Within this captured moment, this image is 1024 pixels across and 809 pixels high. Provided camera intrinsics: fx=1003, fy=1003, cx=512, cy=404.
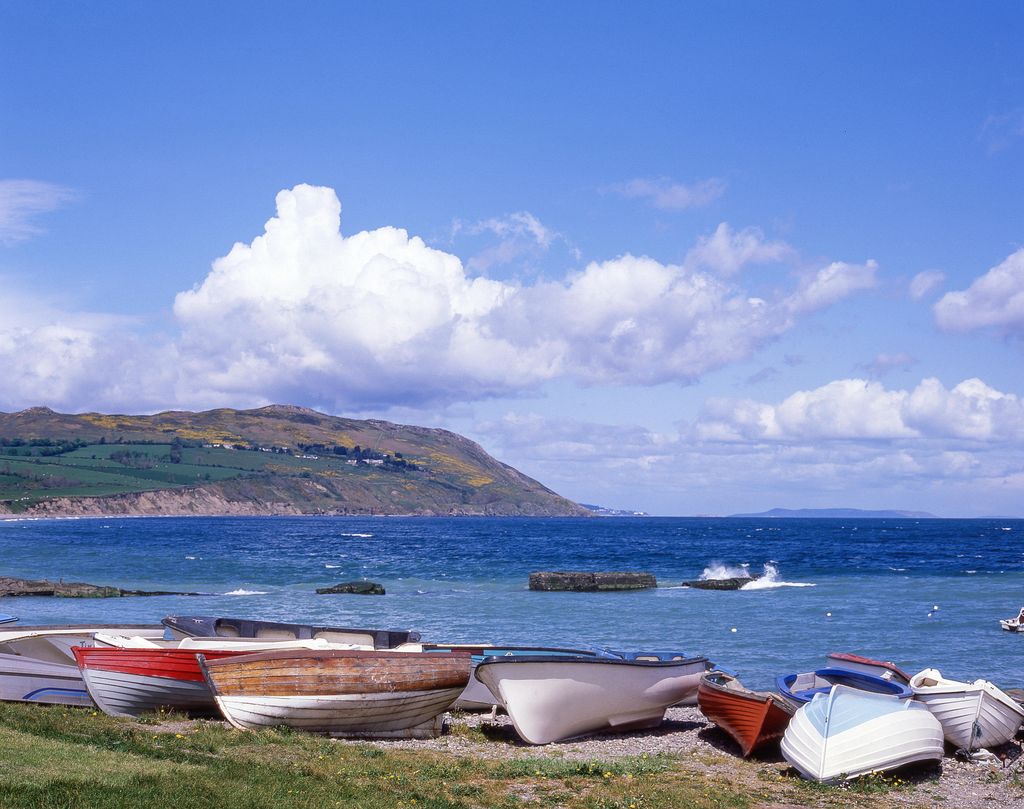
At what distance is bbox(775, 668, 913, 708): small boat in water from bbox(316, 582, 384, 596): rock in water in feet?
115

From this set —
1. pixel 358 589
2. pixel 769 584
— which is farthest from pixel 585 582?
pixel 358 589

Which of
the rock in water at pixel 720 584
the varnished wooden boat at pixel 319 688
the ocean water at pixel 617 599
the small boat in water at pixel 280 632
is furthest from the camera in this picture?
the rock in water at pixel 720 584

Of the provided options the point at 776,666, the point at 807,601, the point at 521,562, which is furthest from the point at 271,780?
the point at 521,562

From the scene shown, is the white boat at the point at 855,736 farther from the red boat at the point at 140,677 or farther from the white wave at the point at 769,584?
the white wave at the point at 769,584

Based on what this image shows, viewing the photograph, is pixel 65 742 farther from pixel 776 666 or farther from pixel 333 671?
pixel 776 666

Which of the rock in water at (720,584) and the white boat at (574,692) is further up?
the white boat at (574,692)

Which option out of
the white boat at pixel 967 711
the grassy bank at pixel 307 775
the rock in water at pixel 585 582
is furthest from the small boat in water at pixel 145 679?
the rock in water at pixel 585 582

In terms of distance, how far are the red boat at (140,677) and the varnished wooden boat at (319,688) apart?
1.15 meters

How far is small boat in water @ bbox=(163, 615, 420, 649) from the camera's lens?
73.4ft

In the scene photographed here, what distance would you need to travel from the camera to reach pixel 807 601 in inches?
1873

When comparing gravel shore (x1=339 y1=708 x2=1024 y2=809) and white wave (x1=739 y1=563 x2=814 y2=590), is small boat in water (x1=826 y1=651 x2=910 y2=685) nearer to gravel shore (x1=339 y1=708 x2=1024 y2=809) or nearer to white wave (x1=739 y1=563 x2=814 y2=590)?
gravel shore (x1=339 y1=708 x2=1024 y2=809)

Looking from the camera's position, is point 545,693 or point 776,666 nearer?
point 545,693

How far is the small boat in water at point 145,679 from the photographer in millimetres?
17797

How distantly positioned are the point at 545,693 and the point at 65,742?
26.1 ft
